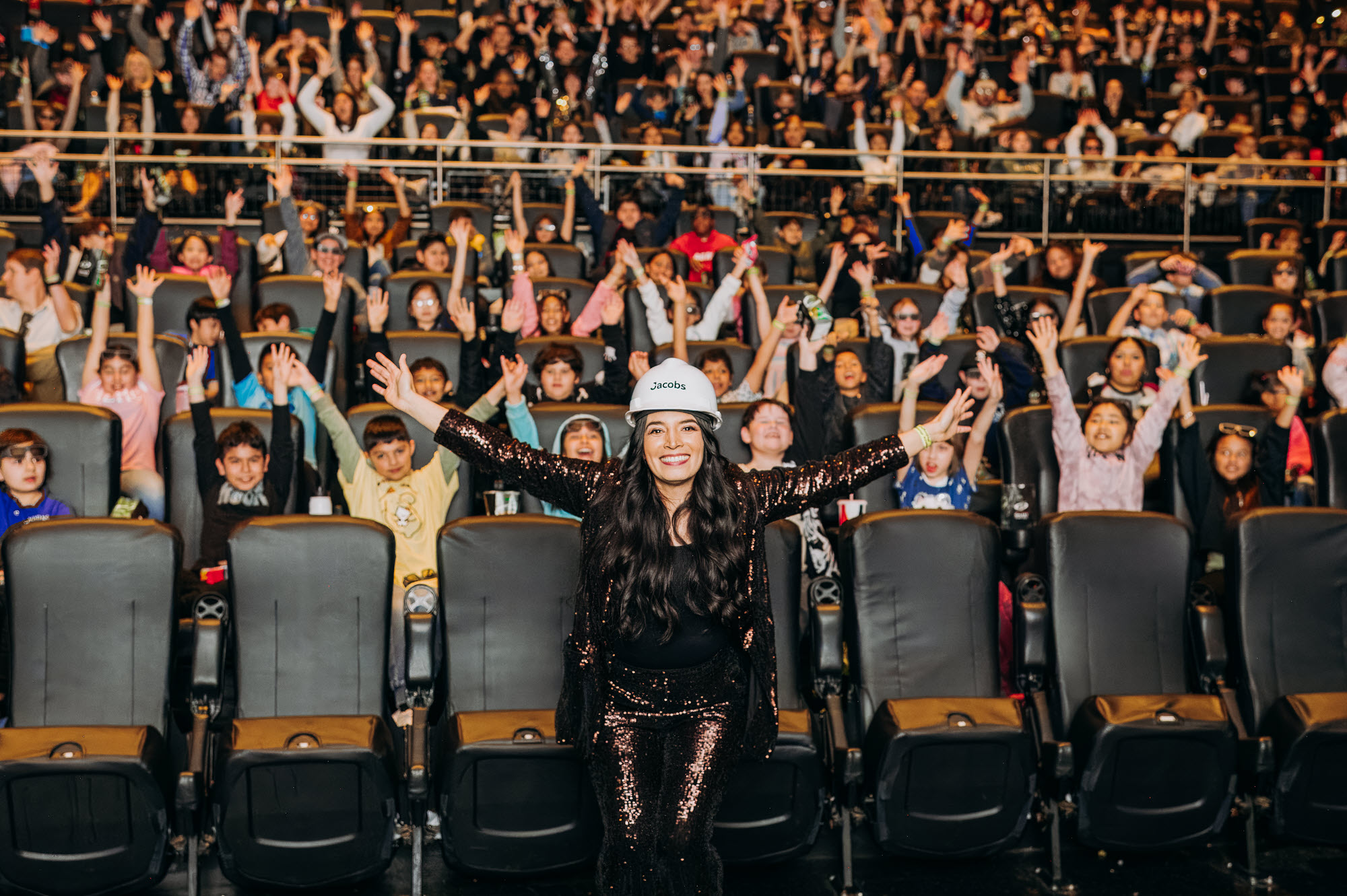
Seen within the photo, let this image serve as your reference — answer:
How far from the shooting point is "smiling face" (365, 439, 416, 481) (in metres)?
3.85

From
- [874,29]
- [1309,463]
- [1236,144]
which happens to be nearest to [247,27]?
[874,29]

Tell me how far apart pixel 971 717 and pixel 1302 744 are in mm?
A: 828

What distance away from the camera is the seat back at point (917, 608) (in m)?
3.28

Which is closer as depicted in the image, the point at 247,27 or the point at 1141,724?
the point at 1141,724

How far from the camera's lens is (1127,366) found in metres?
4.84

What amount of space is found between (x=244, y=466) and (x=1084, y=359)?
324 cm

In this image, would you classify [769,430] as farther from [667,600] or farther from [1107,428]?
[667,600]

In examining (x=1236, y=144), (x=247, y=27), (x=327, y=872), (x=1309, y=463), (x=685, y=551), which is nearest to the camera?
(x=685, y=551)

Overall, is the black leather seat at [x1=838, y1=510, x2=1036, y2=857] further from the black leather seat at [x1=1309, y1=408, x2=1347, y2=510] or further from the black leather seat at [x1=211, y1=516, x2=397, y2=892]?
the black leather seat at [x1=1309, y1=408, x2=1347, y2=510]

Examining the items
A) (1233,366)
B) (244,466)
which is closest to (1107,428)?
(1233,366)

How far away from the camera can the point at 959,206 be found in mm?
7793

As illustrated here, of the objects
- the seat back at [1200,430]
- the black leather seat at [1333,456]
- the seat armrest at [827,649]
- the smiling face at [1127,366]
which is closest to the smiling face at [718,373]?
the smiling face at [1127,366]

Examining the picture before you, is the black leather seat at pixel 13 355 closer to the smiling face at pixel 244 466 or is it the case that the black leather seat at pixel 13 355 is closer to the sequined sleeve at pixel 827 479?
the smiling face at pixel 244 466

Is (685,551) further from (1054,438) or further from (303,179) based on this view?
(303,179)
